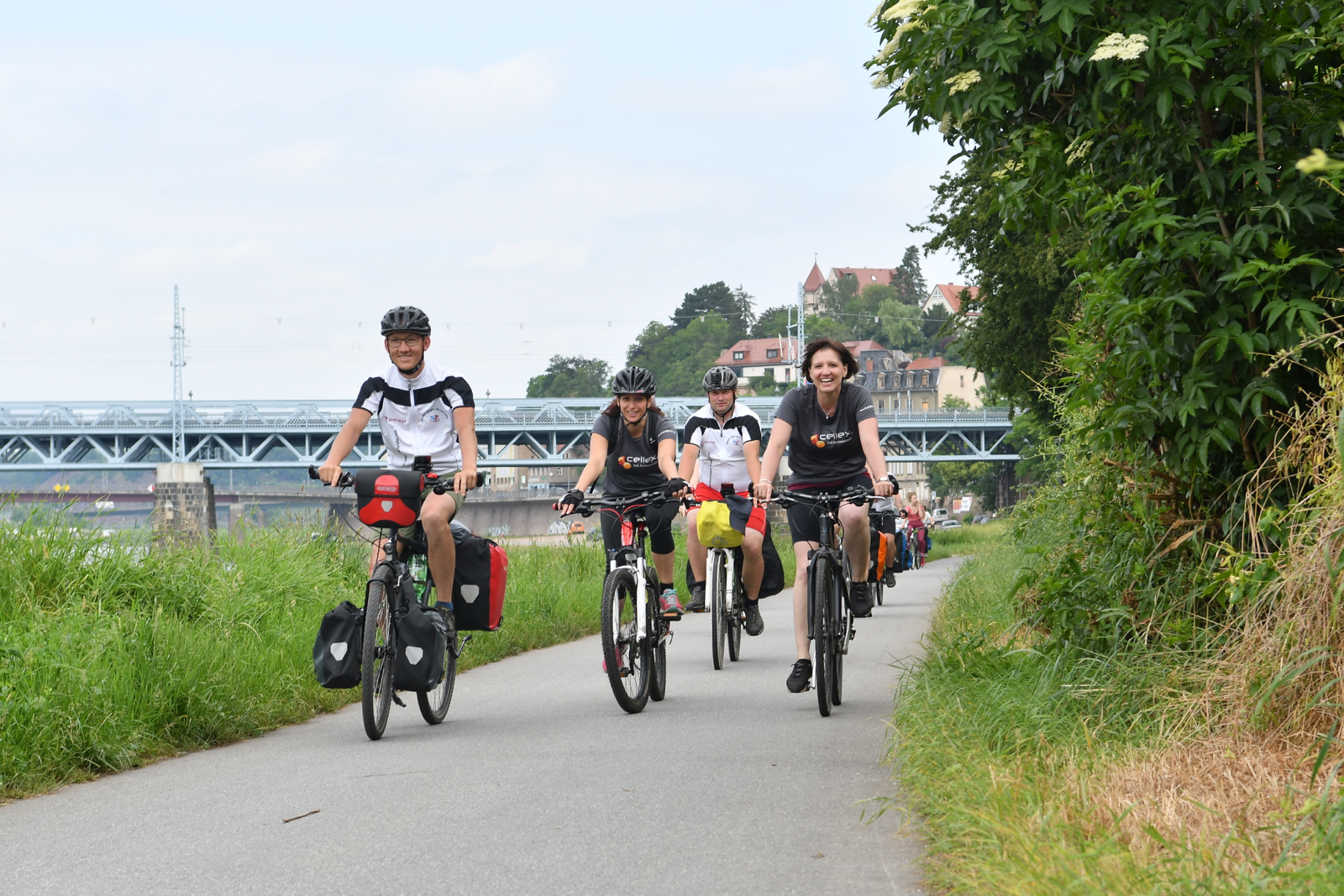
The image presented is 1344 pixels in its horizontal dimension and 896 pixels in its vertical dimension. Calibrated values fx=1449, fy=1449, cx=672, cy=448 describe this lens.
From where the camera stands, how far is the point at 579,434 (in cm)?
8406

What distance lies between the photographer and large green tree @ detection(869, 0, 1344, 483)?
508cm

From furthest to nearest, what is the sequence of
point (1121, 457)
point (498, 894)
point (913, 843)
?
point (1121, 457) < point (913, 843) < point (498, 894)

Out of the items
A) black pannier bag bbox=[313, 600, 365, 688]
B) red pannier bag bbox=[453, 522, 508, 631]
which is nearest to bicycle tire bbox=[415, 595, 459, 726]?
red pannier bag bbox=[453, 522, 508, 631]

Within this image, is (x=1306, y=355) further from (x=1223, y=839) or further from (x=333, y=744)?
(x=333, y=744)

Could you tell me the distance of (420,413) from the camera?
7.51 metres

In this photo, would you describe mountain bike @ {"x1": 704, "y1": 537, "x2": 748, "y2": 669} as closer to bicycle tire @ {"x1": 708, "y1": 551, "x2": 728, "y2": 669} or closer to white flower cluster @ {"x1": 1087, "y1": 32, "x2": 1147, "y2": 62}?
bicycle tire @ {"x1": 708, "y1": 551, "x2": 728, "y2": 669}

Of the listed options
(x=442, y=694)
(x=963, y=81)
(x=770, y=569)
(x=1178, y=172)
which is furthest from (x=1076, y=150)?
(x=770, y=569)

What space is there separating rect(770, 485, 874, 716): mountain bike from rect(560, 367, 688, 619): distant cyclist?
1436 millimetres

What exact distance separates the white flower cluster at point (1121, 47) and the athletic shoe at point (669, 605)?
4240 mm

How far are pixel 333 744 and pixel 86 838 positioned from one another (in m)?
1.89

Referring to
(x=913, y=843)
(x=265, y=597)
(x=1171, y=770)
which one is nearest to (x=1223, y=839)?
(x=1171, y=770)

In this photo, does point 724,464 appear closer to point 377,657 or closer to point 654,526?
point 654,526

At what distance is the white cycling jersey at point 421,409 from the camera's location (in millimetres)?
7480

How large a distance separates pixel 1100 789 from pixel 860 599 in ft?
12.9
